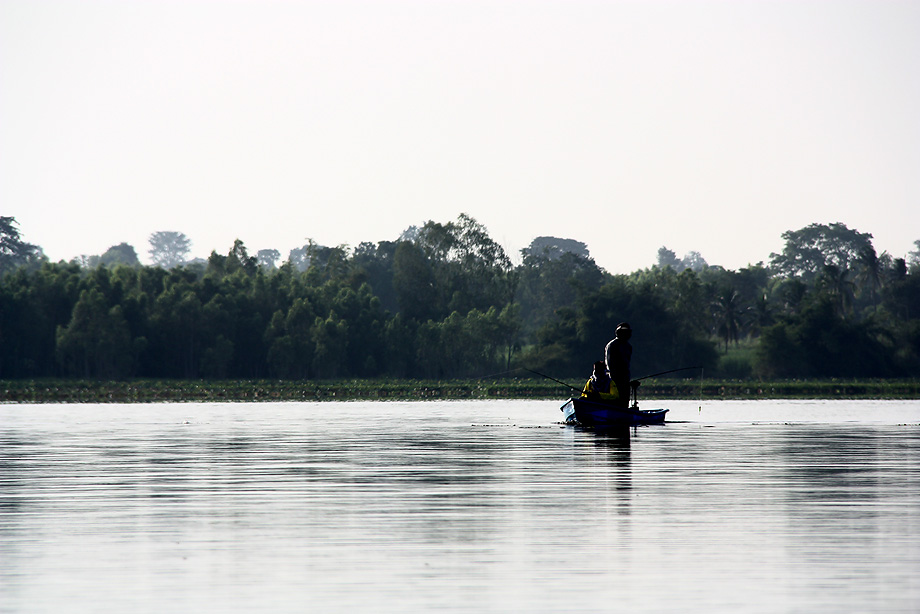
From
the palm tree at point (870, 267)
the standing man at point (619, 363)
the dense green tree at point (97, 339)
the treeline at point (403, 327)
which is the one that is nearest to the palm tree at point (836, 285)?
the treeline at point (403, 327)

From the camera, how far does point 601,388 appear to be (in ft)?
129

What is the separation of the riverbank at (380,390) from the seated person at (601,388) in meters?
43.7

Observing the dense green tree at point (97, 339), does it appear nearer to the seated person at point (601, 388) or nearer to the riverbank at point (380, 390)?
the riverbank at point (380, 390)

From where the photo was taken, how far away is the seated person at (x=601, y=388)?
39.0 meters

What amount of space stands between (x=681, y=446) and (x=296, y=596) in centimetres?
2056

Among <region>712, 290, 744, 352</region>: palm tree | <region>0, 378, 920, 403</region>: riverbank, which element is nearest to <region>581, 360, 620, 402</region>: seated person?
<region>0, 378, 920, 403</region>: riverbank

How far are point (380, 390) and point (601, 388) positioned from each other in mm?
59077

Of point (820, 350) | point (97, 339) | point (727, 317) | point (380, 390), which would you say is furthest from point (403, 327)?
point (820, 350)

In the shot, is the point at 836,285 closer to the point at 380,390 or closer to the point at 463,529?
the point at 380,390

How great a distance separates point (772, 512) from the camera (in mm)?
16391

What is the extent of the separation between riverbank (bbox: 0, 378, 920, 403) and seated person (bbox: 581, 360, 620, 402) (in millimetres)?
43742

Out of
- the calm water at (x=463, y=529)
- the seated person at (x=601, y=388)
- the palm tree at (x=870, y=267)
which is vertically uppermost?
the palm tree at (x=870, y=267)

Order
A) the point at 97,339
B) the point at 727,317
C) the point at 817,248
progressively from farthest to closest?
the point at 817,248 < the point at 727,317 < the point at 97,339

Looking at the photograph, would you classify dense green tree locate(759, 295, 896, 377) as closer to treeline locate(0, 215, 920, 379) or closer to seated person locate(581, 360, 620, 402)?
treeline locate(0, 215, 920, 379)
